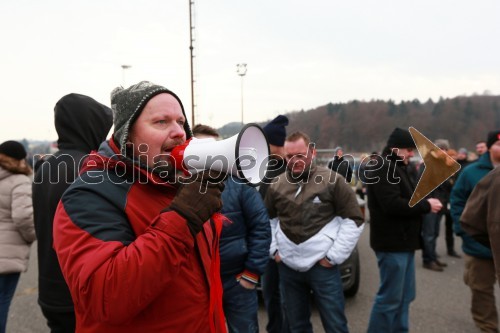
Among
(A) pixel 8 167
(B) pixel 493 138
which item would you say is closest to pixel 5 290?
(A) pixel 8 167

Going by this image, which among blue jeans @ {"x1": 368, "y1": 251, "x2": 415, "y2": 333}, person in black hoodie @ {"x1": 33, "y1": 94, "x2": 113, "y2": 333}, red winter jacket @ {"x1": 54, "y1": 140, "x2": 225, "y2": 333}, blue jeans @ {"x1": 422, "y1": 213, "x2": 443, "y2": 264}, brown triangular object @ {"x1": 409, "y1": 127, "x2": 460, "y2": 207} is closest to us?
red winter jacket @ {"x1": 54, "y1": 140, "x2": 225, "y2": 333}

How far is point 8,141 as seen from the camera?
3551mm

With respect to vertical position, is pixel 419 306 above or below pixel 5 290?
below

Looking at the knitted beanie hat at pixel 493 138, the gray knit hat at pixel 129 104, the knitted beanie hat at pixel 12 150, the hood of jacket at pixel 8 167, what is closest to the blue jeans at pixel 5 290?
the hood of jacket at pixel 8 167

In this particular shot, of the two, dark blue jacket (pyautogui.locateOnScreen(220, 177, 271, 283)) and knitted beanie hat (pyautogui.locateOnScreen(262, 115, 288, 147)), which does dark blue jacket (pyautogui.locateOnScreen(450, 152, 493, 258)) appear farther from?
dark blue jacket (pyautogui.locateOnScreen(220, 177, 271, 283))

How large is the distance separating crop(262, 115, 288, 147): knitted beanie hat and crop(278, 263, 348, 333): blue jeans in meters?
1.41

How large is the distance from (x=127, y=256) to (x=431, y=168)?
A: 5.30ft

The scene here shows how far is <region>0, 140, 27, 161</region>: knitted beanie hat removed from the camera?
→ 3.40 meters

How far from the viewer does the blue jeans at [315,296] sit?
11.0 ft

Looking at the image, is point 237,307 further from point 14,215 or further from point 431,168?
point 14,215

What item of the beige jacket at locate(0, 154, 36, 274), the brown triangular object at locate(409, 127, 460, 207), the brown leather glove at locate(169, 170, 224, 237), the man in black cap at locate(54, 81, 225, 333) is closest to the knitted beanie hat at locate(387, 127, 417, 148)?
the brown triangular object at locate(409, 127, 460, 207)

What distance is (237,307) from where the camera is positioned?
3.00m

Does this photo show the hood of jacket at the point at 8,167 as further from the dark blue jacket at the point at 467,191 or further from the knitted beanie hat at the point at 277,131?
the dark blue jacket at the point at 467,191

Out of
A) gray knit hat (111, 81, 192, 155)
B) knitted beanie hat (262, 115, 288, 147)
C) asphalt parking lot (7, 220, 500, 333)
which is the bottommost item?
asphalt parking lot (7, 220, 500, 333)
